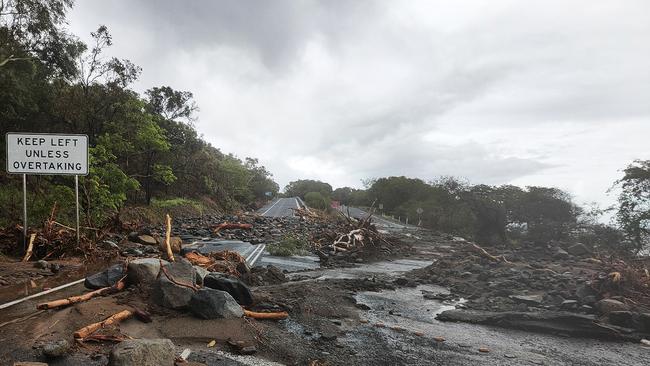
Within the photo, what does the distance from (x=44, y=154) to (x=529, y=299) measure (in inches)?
460

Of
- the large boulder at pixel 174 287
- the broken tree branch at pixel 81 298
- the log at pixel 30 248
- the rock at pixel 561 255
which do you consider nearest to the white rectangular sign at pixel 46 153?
the log at pixel 30 248

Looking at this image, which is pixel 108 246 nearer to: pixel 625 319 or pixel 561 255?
pixel 625 319

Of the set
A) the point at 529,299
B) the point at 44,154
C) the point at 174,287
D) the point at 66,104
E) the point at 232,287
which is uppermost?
the point at 66,104

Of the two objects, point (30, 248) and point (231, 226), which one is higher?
point (231, 226)

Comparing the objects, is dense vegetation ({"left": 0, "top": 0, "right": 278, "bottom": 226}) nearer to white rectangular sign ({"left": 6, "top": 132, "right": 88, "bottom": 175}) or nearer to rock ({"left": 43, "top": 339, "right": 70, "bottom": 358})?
white rectangular sign ({"left": 6, "top": 132, "right": 88, "bottom": 175})

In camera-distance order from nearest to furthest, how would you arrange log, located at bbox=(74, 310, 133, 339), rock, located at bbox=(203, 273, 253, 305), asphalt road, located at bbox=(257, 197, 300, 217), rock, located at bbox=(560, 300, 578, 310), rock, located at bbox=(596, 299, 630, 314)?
log, located at bbox=(74, 310, 133, 339)
rock, located at bbox=(203, 273, 253, 305)
rock, located at bbox=(596, 299, 630, 314)
rock, located at bbox=(560, 300, 578, 310)
asphalt road, located at bbox=(257, 197, 300, 217)

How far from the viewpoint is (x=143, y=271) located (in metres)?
6.41

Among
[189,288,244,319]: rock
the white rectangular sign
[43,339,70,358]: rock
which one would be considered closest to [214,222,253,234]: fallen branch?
the white rectangular sign

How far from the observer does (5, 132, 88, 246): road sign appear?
8.96 m

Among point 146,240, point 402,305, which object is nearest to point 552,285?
point 402,305

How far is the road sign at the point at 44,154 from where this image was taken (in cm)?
896

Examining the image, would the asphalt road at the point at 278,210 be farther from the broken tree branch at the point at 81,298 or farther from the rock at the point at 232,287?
the broken tree branch at the point at 81,298

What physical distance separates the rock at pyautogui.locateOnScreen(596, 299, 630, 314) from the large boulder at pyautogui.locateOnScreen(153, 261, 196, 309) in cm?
844

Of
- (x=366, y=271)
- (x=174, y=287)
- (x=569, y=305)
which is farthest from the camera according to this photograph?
(x=366, y=271)
